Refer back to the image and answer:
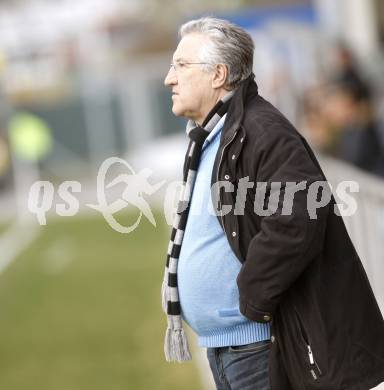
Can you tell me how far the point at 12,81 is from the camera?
35.2 meters

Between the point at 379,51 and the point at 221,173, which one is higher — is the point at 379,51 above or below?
below

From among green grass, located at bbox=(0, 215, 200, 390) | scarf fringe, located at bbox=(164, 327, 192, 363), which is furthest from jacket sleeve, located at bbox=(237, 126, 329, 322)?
green grass, located at bbox=(0, 215, 200, 390)

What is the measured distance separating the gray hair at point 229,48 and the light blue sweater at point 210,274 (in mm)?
173

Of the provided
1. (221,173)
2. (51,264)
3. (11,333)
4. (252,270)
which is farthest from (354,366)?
(51,264)

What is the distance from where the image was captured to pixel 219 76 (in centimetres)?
342

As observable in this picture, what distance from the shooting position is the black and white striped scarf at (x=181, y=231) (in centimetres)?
347

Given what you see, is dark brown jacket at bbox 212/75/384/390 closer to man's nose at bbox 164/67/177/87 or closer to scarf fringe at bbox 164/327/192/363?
man's nose at bbox 164/67/177/87

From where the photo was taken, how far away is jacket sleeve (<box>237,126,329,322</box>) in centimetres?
312

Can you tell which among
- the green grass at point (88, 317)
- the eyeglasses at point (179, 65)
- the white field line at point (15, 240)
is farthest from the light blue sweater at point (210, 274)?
the white field line at point (15, 240)

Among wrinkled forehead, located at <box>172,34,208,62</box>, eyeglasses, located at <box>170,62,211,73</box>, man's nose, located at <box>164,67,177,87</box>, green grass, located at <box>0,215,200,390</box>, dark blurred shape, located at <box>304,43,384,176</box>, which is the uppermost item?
wrinkled forehead, located at <box>172,34,208,62</box>

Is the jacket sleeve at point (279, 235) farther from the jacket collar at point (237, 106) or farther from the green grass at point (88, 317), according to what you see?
the green grass at point (88, 317)

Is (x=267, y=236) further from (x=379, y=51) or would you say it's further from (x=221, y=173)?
(x=379, y=51)

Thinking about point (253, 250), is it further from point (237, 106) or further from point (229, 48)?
point (229, 48)

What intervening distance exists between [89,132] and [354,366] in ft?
88.9
